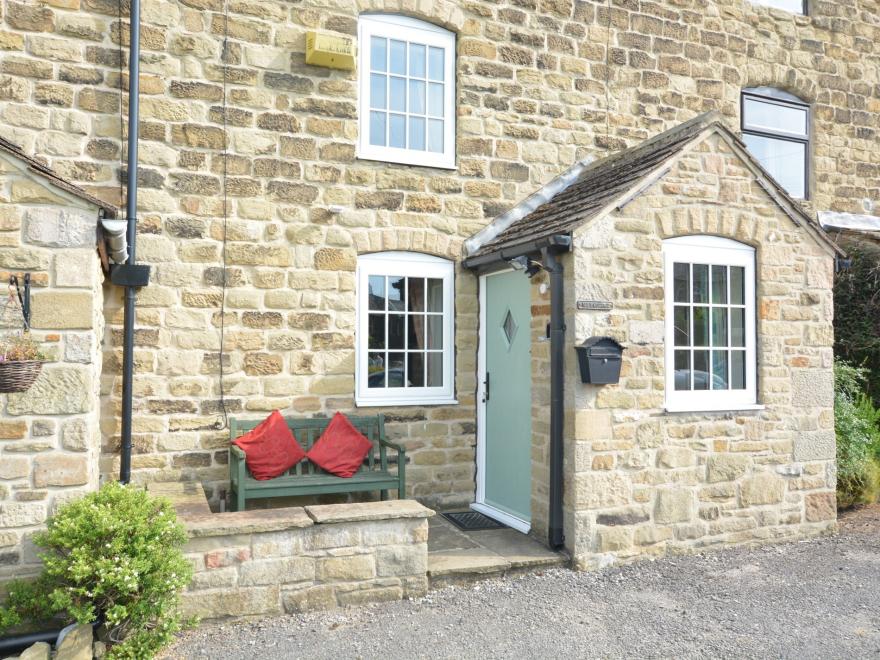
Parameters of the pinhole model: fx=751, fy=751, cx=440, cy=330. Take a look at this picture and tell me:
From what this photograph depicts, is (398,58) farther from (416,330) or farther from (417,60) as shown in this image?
(416,330)

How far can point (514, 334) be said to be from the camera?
7.24 metres

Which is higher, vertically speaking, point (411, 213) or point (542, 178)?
point (542, 178)

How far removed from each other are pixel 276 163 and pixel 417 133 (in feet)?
5.07

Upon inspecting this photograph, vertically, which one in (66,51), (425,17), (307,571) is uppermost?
(425,17)

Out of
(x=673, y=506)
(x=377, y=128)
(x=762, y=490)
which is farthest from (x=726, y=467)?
(x=377, y=128)

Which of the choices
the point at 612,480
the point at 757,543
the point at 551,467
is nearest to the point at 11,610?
the point at 551,467

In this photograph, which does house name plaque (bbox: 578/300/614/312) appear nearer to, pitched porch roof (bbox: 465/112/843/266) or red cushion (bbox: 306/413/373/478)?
pitched porch roof (bbox: 465/112/843/266)

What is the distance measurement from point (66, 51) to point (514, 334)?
15.4 ft

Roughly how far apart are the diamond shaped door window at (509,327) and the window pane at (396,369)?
107cm

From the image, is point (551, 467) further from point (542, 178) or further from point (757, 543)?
point (542, 178)

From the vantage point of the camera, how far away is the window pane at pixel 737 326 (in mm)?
6988

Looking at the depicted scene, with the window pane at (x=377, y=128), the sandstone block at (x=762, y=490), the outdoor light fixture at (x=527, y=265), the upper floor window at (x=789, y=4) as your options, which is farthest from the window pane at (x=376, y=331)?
the upper floor window at (x=789, y=4)

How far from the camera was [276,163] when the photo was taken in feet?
23.3

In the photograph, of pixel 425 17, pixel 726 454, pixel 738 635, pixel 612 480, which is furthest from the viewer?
pixel 425 17
